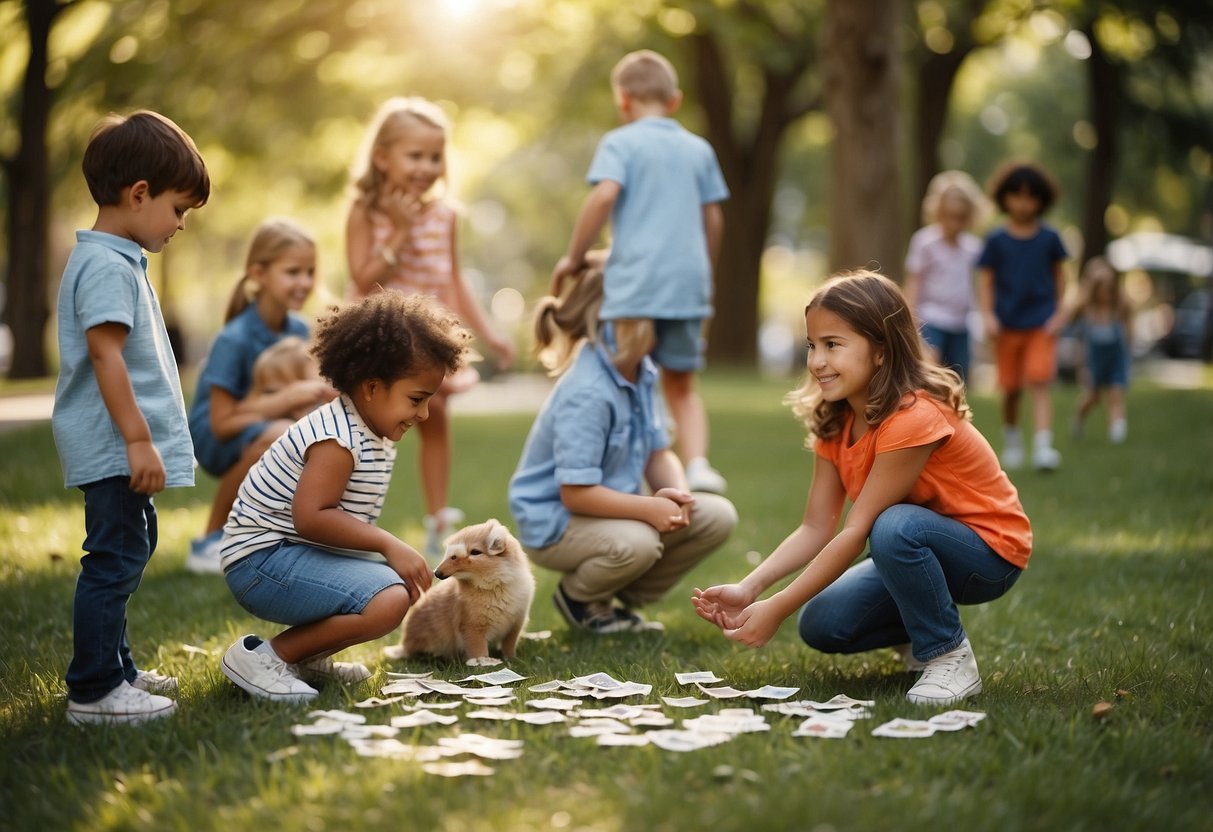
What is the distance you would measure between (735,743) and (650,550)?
4.88ft

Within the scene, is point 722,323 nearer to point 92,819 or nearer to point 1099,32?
point 1099,32

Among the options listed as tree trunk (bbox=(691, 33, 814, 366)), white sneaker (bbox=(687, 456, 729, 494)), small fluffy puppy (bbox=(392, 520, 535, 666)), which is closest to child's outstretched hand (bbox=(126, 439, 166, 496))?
small fluffy puppy (bbox=(392, 520, 535, 666))

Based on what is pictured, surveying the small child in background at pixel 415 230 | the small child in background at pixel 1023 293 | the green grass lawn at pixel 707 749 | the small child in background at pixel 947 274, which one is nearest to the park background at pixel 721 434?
the green grass lawn at pixel 707 749

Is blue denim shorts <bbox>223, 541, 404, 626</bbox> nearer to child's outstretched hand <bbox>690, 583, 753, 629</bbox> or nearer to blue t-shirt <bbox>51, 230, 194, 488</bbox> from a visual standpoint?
blue t-shirt <bbox>51, 230, 194, 488</bbox>

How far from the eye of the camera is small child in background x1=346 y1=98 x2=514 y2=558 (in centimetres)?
603

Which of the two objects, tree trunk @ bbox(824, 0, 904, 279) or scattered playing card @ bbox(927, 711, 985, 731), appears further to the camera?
tree trunk @ bbox(824, 0, 904, 279)

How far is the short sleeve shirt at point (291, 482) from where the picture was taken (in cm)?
364

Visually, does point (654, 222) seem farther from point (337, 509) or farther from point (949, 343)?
point (949, 343)

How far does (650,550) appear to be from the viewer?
4.50 m

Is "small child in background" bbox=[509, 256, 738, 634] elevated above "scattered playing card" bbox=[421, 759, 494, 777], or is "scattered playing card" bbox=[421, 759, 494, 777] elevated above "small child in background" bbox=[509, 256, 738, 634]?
"small child in background" bbox=[509, 256, 738, 634]

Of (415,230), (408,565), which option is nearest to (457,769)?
(408,565)

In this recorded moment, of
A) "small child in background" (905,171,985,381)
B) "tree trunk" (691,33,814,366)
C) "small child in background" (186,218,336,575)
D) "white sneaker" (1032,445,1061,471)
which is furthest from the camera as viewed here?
"tree trunk" (691,33,814,366)

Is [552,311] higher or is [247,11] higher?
[247,11]

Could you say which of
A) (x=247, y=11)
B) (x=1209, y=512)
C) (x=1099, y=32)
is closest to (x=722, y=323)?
(x=1099, y=32)
